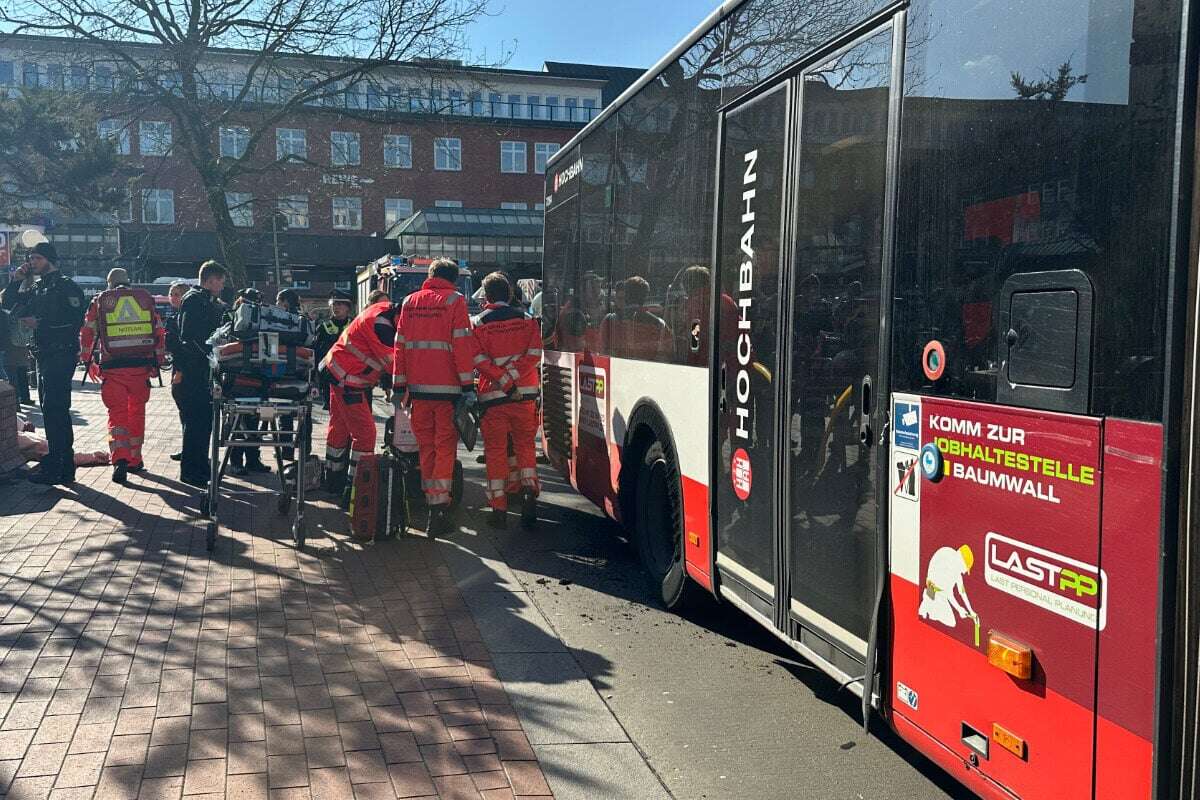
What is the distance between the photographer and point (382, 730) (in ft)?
14.9

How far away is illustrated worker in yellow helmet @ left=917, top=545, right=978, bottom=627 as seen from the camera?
10.6 ft

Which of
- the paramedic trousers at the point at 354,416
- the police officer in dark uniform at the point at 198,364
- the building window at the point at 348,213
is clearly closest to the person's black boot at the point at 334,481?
the paramedic trousers at the point at 354,416

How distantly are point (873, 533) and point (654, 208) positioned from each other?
3182 mm

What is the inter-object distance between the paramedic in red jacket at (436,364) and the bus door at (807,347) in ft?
10.0

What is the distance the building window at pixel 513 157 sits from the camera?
6153cm

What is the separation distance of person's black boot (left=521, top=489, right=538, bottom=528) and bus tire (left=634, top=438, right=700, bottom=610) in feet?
5.62

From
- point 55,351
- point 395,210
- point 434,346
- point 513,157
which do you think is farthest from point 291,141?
point 434,346

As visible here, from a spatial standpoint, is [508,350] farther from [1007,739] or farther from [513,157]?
[513,157]

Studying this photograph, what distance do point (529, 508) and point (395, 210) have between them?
5528cm

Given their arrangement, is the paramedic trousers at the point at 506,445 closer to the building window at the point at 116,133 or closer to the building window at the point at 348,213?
the building window at the point at 116,133

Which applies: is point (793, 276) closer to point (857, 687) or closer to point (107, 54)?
point (857, 687)

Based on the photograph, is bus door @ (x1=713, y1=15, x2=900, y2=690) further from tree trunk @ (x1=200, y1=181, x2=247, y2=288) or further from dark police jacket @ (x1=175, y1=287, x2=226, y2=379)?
tree trunk @ (x1=200, y1=181, x2=247, y2=288)

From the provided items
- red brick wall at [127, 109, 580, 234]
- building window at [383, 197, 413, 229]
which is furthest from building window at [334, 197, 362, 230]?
building window at [383, 197, 413, 229]

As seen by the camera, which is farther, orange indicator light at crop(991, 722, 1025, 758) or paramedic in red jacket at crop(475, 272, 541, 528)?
paramedic in red jacket at crop(475, 272, 541, 528)
